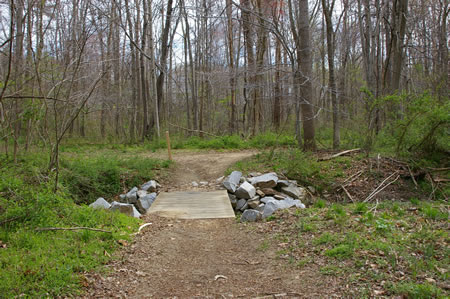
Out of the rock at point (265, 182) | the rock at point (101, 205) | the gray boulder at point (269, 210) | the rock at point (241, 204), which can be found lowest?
the rock at point (241, 204)

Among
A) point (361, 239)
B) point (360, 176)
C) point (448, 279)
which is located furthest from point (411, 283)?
point (360, 176)

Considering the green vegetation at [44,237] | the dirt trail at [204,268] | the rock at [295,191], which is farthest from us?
the rock at [295,191]

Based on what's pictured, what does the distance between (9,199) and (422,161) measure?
355 inches

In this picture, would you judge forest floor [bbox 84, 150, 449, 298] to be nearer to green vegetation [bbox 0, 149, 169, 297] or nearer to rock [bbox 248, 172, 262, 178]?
green vegetation [bbox 0, 149, 169, 297]

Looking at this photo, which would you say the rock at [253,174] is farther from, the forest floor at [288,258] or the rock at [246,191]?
the forest floor at [288,258]

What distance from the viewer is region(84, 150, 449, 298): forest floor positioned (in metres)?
3.32

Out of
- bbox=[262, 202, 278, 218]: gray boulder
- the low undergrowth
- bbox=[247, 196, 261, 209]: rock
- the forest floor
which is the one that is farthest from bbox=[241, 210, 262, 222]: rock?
bbox=[247, 196, 261, 209]: rock

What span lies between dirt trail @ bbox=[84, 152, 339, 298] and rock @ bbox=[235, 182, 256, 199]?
5.29 ft

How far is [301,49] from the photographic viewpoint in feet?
32.5

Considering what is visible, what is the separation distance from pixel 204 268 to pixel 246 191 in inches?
144

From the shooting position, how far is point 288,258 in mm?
4266

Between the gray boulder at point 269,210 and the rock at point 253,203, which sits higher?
the gray boulder at point 269,210

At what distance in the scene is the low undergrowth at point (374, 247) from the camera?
312 centimetres

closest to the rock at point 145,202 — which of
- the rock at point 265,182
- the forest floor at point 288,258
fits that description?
the forest floor at point 288,258
